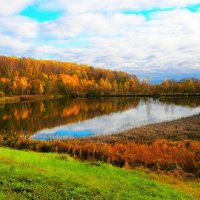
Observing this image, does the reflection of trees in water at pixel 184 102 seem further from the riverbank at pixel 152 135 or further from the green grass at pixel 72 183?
the green grass at pixel 72 183

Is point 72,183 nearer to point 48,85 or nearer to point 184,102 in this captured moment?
point 184,102

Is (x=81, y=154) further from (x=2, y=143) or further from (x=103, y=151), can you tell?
(x=2, y=143)

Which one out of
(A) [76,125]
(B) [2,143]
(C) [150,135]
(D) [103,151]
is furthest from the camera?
(A) [76,125]

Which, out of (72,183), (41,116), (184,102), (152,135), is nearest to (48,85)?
(184,102)

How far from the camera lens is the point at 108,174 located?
12.1m

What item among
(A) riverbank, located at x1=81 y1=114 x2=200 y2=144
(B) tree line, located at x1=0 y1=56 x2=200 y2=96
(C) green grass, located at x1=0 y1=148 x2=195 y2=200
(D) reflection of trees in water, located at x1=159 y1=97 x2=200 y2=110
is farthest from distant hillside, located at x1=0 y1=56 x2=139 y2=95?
(C) green grass, located at x1=0 y1=148 x2=195 y2=200

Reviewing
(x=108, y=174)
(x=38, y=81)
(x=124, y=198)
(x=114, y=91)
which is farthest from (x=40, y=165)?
(x=114, y=91)

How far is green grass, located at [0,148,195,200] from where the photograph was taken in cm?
887

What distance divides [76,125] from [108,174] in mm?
30305

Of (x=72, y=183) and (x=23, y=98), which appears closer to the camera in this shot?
(x=72, y=183)

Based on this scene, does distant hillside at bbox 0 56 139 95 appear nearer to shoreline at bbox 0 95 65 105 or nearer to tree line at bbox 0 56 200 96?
tree line at bbox 0 56 200 96

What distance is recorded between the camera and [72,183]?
32.6 feet

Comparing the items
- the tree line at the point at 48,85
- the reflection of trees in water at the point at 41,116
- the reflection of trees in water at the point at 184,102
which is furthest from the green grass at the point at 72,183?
the tree line at the point at 48,85

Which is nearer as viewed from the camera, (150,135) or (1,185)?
(1,185)
